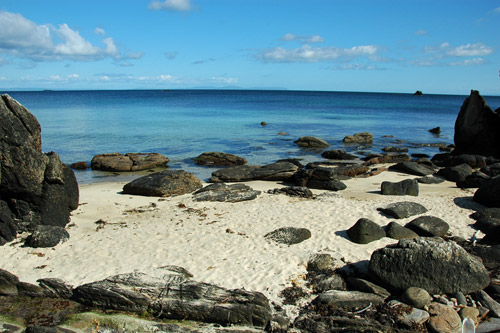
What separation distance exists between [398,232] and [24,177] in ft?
35.3

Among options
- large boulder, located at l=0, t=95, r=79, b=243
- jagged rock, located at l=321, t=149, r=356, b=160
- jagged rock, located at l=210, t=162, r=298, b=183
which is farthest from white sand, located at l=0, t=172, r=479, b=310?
jagged rock, located at l=321, t=149, r=356, b=160

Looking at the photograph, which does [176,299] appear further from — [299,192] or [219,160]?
[219,160]

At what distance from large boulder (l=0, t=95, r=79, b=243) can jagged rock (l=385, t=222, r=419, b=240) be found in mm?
9637

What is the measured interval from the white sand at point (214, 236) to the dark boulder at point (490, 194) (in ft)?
1.14

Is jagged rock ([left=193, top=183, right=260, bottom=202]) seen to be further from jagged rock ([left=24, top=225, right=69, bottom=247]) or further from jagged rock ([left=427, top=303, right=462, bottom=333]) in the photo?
jagged rock ([left=427, top=303, right=462, bottom=333])

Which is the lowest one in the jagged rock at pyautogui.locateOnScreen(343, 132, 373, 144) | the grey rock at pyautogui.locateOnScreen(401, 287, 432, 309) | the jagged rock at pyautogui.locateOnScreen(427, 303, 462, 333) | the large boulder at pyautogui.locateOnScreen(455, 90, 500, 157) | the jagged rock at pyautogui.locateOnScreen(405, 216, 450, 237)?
the jagged rock at pyautogui.locateOnScreen(427, 303, 462, 333)

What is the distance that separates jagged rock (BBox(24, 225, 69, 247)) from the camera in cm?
1078

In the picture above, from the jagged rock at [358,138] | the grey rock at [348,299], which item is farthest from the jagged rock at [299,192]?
the jagged rock at [358,138]

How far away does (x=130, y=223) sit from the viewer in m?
13.1

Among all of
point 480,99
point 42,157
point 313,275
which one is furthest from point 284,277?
point 480,99

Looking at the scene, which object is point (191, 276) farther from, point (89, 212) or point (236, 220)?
point (89, 212)

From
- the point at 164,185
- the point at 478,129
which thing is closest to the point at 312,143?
the point at 478,129

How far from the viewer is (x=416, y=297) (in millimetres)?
8078

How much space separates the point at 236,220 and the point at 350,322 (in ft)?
20.2
